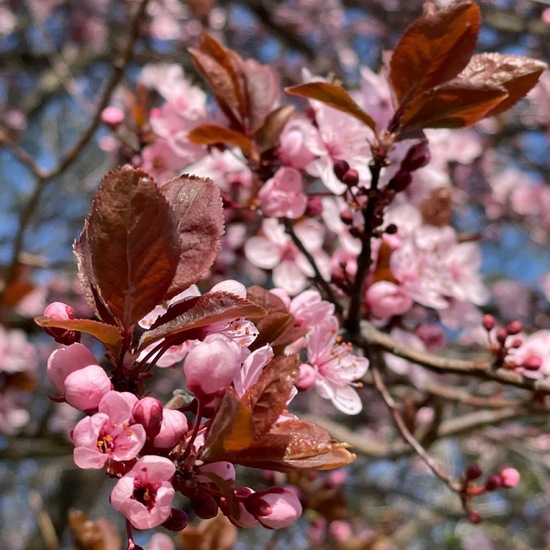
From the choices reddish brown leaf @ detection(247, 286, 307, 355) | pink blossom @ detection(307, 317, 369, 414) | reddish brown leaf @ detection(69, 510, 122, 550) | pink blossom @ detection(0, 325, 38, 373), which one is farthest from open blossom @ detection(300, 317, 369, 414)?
pink blossom @ detection(0, 325, 38, 373)

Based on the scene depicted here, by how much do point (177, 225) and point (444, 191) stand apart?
3.36 feet

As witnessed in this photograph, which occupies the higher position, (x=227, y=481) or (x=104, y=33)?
(x=227, y=481)

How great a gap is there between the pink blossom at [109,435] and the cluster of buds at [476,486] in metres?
0.77

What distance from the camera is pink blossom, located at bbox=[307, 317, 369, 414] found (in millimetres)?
1104

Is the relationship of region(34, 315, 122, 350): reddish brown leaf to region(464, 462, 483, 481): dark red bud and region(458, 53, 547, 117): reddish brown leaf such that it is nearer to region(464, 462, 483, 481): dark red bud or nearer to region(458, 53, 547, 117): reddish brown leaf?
region(458, 53, 547, 117): reddish brown leaf

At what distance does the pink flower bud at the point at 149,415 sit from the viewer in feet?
2.45

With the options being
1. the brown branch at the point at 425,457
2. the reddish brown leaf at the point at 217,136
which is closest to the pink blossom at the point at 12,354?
the reddish brown leaf at the point at 217,136

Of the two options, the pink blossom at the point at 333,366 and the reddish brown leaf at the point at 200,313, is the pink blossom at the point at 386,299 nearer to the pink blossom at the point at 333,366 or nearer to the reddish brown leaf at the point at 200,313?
the pink blossom at the point at 333,366

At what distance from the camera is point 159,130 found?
1576 mm

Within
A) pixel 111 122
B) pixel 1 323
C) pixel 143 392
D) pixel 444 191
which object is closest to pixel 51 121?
pixel 1 323

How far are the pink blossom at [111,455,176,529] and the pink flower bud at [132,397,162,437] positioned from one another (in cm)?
4

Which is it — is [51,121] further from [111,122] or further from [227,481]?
[227,481]

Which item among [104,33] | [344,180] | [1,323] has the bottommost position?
[1,323]

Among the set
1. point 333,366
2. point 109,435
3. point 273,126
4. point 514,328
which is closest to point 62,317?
point 109,435
